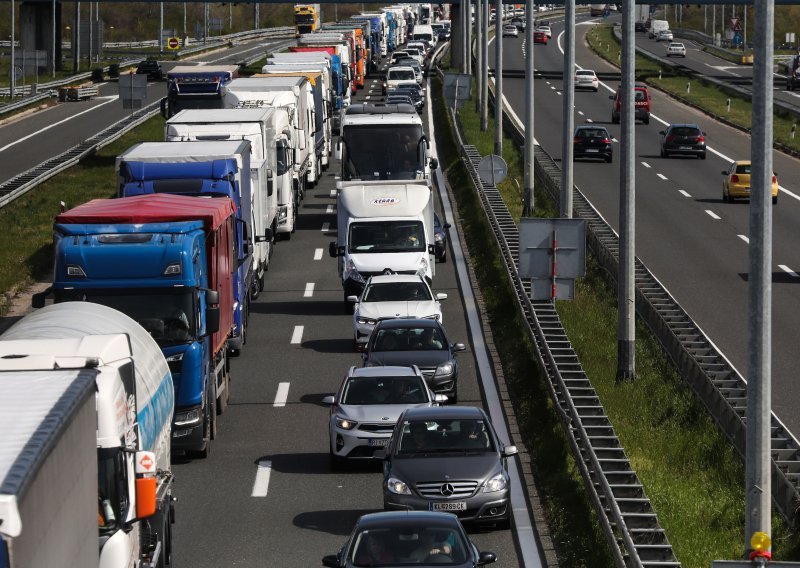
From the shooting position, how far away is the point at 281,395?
2772 centimetres

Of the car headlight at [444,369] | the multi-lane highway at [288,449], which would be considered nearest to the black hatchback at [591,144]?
the multi-lane highway at [288,449]

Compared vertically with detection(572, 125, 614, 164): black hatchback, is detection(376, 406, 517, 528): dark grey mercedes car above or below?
below

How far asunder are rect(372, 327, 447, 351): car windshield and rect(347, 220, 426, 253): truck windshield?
8.92 meters

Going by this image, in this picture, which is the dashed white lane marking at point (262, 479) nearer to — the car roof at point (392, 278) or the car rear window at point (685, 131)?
the car roof at point (392, 278)

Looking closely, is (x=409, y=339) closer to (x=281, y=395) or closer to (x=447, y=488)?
(x=281, y=395)

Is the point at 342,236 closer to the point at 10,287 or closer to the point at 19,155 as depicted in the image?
the point at 10,287

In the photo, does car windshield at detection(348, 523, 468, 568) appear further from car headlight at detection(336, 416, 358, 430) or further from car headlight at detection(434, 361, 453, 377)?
car headlight at detection(434, 361, 453, 377)

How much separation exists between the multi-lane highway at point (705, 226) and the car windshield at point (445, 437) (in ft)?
21.7

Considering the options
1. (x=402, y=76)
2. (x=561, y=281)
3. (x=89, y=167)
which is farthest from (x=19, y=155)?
(x=561, y=281)

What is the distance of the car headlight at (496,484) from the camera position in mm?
19062

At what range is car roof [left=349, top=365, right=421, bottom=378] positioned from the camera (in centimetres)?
2356

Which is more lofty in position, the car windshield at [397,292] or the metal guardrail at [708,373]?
the car windshield at [397,292]

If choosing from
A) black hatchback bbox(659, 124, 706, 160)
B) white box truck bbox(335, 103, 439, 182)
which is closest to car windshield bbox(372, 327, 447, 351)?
white box truck bbox(335, 103, 439, 182)

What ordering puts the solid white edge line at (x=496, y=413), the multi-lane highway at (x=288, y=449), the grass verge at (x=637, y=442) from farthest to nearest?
the multi-lane highway at (x=288, y=449) < the solid white edge line at (x=496, y=413) < the grass verge at (x=637, y=442)
